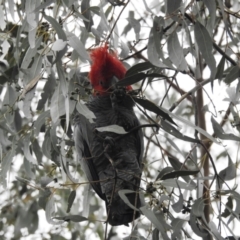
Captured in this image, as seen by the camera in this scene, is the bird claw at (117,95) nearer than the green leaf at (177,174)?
No

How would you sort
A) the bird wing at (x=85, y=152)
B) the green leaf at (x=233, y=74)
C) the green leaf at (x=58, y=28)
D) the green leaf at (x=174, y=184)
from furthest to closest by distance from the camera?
1. the bird wing at (x=85, y=152)
2. the green leaf at (x=233, y=74)
3. the green leaf at (x=174, y=184)
4. the green leaf at (x=58, y=28)

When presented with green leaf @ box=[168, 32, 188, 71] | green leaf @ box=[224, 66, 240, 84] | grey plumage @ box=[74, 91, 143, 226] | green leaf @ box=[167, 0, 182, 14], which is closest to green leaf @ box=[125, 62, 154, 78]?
green leaf @ box=[168, 32, 188, 71]

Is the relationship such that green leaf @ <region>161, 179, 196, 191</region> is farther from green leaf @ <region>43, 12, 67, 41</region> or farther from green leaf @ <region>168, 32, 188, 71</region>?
green leaf @ <region>43, 12, 67, 41</region>

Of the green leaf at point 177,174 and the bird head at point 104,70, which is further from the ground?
the bird head at point 104,70

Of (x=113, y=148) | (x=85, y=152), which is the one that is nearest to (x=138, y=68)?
(x=113, y=148)

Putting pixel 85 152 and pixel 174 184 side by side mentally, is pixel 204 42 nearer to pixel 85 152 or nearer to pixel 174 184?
pixel 174 184

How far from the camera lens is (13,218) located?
144 inches

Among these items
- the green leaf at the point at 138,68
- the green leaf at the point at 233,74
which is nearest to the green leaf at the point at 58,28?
the green leaf at the point at 138,68

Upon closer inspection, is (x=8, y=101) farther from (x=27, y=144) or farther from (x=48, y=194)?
(x=48, y=194)

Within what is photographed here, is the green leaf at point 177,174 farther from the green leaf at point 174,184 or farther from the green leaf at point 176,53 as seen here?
the green leaf at point 176,53

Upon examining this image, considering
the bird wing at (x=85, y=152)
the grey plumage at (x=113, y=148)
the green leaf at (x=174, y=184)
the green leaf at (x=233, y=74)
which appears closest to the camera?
the green leaf at (x=174, y=184)

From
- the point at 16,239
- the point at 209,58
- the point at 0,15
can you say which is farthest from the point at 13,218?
the point at 209,58

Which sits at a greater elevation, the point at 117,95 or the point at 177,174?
Answer: the point at 117,95

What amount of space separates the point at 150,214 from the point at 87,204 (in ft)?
2.04
